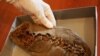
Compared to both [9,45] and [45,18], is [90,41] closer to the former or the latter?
[45,18]

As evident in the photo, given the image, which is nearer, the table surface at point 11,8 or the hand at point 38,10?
the hand at point 38,10

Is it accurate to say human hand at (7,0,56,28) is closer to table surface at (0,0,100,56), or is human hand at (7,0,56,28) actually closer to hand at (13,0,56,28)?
hand at (13,0,56,28)

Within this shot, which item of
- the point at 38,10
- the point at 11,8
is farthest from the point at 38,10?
the point at 11,8

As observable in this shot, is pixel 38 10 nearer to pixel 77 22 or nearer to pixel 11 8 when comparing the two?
pixel 77 22

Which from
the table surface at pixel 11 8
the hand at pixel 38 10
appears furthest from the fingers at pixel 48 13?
the table surface at pixel 11 8

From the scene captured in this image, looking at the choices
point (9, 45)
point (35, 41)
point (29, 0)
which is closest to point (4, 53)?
point (9, 45)

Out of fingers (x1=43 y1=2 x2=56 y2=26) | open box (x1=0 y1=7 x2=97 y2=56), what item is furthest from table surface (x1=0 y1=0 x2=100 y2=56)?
fingers (x1=43 y1=2 x2=56 y2=26)

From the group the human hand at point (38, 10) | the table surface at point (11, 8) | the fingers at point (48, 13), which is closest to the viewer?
the human hand at point (38, 10)

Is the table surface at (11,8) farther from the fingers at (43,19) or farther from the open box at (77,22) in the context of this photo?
the fingers at (43,19)
